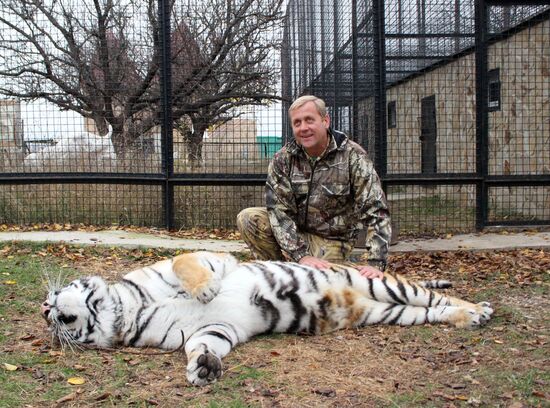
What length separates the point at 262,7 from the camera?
7.39 m

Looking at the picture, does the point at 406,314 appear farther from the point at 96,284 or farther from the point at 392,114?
the point at 392,114

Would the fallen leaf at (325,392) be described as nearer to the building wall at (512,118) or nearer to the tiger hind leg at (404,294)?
the tiger hind leg at (404,294)

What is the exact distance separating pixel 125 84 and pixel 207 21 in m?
1.30

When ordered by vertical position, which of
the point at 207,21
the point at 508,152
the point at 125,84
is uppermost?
the point at 207,21

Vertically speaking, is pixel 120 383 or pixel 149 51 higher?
pixel 149 51

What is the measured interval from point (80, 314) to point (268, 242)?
5.91 feet

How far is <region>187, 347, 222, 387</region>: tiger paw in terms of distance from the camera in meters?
2.83

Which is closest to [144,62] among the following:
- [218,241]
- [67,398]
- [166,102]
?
[166,102]

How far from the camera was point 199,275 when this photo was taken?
10.7ft

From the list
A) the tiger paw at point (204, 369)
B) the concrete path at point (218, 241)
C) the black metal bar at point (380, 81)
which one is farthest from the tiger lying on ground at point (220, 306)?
the black metal bar at point (380, 81)

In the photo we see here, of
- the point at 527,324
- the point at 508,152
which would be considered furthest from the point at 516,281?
the point at 508,152

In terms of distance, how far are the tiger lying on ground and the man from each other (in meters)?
0.37

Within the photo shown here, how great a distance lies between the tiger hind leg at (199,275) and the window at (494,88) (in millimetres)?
6135

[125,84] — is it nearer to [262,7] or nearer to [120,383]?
[262,7]
